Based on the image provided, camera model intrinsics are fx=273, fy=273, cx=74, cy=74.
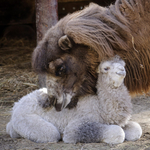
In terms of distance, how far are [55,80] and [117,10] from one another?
1.02m

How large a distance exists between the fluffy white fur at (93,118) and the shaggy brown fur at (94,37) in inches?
5.7

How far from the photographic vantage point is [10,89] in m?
5.45

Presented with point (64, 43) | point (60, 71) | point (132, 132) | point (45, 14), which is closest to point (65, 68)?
point (60, 71)

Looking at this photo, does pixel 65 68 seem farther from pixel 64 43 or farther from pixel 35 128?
pixel 35 128

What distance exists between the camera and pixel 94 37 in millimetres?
2832

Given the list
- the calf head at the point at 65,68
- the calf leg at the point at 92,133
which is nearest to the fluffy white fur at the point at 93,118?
the calf leg at the point at 92,133

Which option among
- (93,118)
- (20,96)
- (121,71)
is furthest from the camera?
(20,96)

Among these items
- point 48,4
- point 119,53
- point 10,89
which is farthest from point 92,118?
point 10,89

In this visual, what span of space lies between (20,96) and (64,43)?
8.63 ft

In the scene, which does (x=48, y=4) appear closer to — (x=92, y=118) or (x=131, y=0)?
(x=131, y=0)

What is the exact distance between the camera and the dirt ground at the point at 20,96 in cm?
266

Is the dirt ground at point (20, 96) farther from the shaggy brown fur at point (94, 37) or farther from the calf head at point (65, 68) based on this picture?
the shaggy brown fur at point (94, 37)

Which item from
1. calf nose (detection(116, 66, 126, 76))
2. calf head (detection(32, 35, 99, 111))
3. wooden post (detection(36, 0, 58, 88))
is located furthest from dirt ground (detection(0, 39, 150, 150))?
wooden post (detection(36, 0, 58, 88))

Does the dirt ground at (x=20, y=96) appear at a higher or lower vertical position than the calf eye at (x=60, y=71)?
lower
